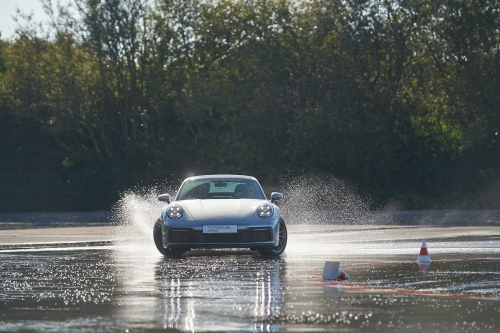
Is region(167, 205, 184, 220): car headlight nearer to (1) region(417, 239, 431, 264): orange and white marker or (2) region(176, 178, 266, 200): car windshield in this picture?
(2) region(176, 178, 266, 200): car windshield

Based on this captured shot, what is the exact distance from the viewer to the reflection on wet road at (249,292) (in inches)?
333

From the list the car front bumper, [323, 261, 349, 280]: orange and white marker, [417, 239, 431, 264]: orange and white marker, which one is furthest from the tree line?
[323, 261, 349, 280]: orange and white marker

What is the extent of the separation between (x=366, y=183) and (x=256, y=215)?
73.7 ft

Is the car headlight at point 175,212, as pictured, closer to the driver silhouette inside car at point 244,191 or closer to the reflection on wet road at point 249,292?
the reflection on wet road at point 249,292

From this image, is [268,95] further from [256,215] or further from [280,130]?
[256,215]

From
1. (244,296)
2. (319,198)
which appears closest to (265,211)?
(244,296)

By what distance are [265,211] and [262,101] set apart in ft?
77.0

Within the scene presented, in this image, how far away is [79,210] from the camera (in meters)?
40.4

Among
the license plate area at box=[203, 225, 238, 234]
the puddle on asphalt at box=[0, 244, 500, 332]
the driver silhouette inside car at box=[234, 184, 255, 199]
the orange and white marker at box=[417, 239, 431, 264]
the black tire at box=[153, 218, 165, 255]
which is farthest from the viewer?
the driver silhouette inside car at box=[234, 184, 255, 199]

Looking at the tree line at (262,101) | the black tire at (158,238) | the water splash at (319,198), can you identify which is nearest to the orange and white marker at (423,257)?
the black tire at (158,238)

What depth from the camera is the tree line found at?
3797cm

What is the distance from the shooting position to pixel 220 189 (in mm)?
17766

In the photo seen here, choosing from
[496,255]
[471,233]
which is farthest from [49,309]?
[471,233]

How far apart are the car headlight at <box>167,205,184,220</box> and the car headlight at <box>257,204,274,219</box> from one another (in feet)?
4.11
